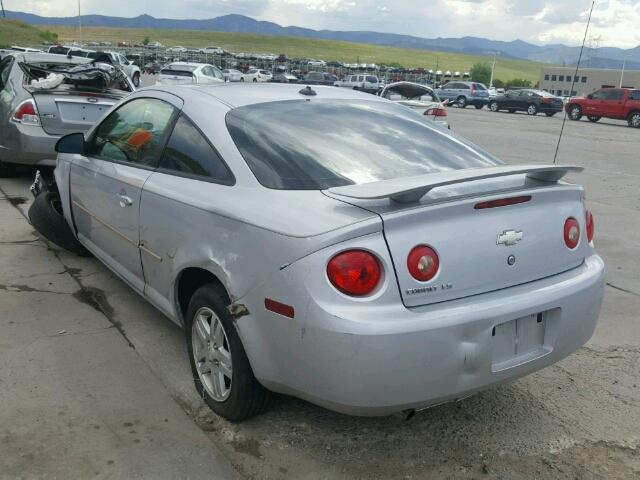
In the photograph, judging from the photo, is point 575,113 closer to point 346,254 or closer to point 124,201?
point 124,201

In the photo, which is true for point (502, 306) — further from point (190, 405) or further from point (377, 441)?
point (190, 405)

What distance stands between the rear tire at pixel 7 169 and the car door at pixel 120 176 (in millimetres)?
4340

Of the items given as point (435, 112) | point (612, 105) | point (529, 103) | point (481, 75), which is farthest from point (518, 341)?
point (481, 75)

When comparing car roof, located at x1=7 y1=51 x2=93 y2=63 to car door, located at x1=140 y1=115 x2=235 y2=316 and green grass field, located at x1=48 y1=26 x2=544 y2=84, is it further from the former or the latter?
green grass field, located at x1=48 y1=26 x2=544 y2=84

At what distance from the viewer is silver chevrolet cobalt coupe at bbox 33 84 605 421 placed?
230 cm

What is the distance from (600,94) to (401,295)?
3157 cm

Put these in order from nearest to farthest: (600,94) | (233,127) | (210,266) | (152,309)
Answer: (210,266)
(233,127)
(152,309)
(600,94)

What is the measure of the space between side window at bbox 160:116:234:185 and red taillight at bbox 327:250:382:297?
0.82m

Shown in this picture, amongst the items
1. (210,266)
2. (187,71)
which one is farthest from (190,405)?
(187,71)

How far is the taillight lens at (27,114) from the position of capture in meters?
7.20

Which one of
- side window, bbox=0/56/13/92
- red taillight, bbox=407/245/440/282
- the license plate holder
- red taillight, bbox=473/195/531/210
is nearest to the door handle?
red taillight, bbox=407/245/440/282

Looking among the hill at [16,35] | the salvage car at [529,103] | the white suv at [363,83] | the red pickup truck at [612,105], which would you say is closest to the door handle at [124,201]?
the red pickup truck at [612,105]

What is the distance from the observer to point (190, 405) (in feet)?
10.2

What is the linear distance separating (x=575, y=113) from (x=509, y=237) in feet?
104
